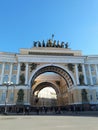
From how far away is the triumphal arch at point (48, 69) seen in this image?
36375 mm

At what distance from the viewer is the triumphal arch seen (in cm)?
3638

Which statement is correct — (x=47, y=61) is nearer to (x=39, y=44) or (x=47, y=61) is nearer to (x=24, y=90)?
(x=39, y=44)

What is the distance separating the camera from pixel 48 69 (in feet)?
144

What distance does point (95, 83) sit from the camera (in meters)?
40.0
